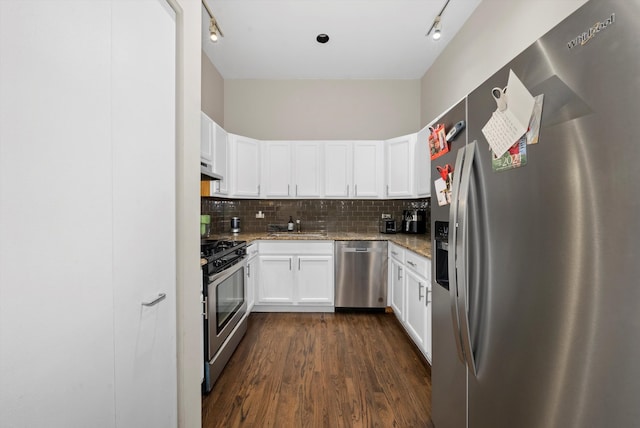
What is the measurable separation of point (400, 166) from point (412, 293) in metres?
1.64

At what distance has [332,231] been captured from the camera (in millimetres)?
3941

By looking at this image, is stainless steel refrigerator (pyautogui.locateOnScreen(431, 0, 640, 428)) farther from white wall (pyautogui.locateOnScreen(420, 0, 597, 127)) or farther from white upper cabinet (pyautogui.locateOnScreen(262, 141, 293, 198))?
white upper cabinet (pyautogui.locateOnScreen(262, 141, 293, 198))

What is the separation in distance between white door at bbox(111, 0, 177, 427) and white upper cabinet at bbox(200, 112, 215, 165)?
1621 mm

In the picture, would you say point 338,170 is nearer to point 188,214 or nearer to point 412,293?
point 412,293

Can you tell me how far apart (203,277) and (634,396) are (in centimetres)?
188

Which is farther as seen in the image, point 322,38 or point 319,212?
point 319,212

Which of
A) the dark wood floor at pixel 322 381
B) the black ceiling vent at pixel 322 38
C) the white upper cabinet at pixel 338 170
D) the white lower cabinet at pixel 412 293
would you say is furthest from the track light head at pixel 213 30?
the dark wood floor at pixel 322 381

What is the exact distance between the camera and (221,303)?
6.78 ft

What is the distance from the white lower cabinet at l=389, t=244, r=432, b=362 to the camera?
6.73ft

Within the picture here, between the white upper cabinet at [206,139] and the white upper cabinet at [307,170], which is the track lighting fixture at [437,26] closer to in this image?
the white upper cabinet at [307,170]

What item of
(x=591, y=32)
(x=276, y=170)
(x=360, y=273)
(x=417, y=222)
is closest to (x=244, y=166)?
(x=276, y=170)

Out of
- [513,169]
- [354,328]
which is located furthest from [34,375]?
[354,328]

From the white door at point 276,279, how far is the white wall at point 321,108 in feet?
5.81

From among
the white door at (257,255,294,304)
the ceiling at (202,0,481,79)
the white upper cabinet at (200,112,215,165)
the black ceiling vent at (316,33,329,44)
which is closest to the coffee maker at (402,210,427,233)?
the white door at (257,255,294,304)
